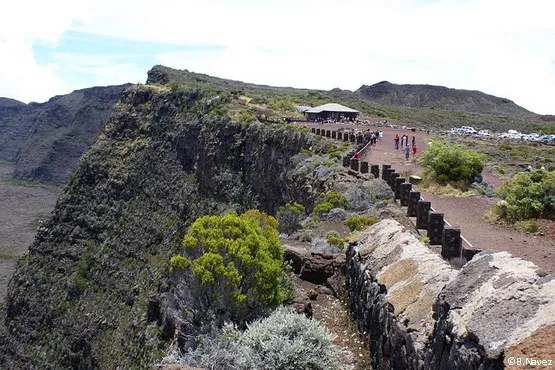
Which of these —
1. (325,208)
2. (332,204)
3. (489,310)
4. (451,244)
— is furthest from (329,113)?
(489,310)

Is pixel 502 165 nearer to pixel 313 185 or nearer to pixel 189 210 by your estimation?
pixel 313 185

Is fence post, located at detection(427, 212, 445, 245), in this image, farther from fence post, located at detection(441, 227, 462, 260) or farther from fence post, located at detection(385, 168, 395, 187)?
fence post, located at detection(385, 168, 395, 187)

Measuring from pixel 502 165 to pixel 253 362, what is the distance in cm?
2678

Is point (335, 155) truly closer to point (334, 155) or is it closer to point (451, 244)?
point (334, 155)

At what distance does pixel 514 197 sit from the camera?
16375 mm

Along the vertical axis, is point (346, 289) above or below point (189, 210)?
above

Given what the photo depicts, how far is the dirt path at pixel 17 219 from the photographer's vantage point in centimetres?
11788

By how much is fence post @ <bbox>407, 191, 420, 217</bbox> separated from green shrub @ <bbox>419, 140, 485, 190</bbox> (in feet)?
21.8

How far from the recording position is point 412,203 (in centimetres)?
1577

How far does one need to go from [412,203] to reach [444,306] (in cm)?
1006

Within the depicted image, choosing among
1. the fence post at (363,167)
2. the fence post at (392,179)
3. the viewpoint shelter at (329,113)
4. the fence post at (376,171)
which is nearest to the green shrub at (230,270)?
the fence post at (392,179)

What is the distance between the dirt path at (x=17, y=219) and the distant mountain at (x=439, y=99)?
8292 centimetres

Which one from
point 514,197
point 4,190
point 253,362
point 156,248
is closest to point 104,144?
point 156,248

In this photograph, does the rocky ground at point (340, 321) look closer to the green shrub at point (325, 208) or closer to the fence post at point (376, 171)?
the green shrub at point (325, 208)
